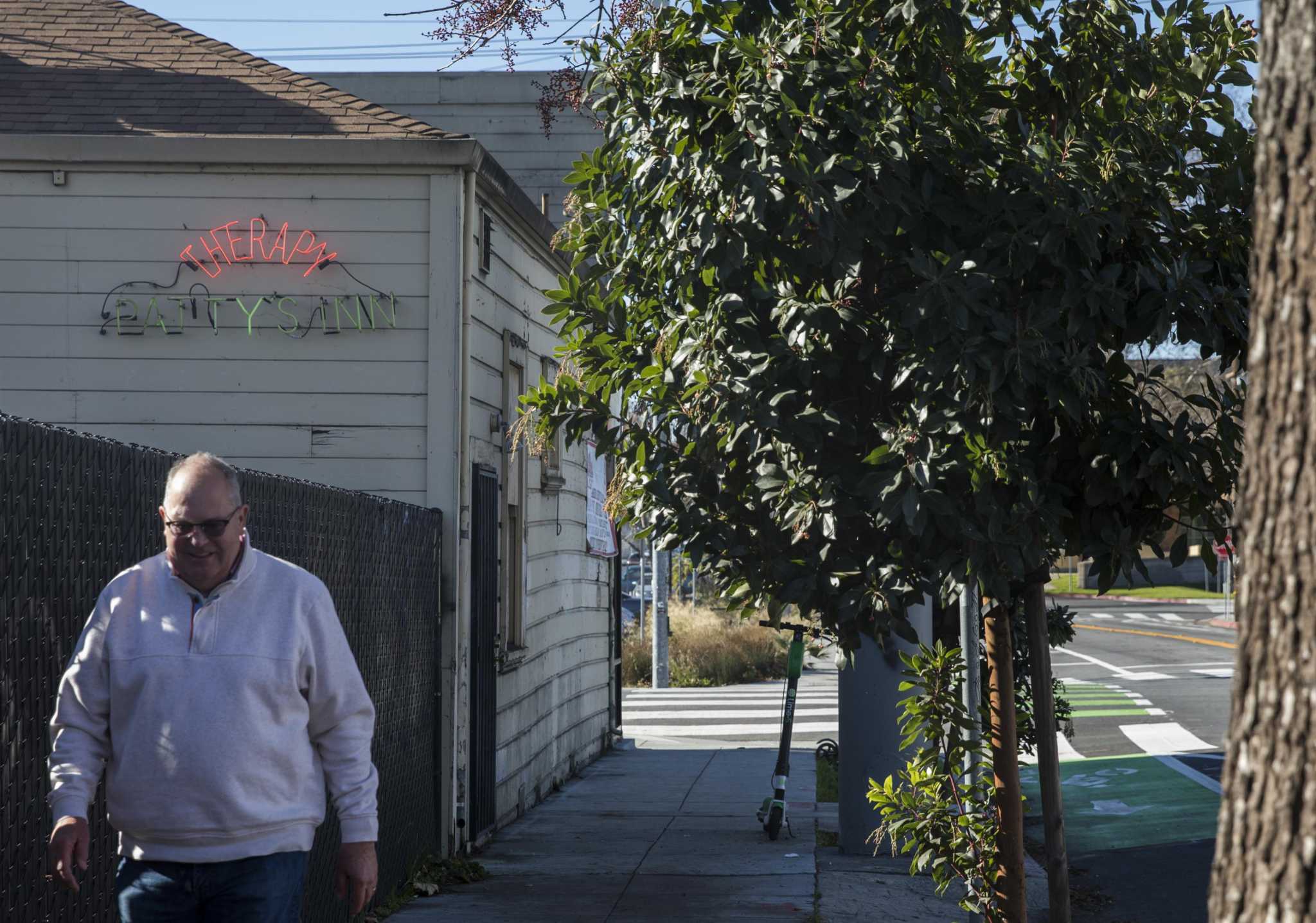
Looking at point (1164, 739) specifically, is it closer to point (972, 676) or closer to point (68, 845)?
point (972, 676)

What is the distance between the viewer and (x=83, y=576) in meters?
4.78

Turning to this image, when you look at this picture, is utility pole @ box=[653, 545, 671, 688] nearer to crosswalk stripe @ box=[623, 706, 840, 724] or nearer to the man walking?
crosswalk stripe @ box=[623, 706, 840, 724]

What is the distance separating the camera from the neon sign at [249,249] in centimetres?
946

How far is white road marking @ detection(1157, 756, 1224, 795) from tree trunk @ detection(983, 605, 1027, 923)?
8.28 meters

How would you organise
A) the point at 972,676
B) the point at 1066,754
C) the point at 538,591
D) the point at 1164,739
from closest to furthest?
the point at 972,676
the point at 538,591
the point at 1066,754
the point at 1164,739

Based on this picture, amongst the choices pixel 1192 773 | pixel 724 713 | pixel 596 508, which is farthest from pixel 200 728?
pixel 724 713

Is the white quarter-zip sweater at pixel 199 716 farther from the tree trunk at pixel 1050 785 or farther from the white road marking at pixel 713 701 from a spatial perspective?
the white road marking at pixel 713 701

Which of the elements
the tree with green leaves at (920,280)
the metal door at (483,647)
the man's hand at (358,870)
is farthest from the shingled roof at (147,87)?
the man's hand at (358,870)

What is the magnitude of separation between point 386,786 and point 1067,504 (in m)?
4.16

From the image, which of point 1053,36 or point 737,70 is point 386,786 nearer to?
point 737,70

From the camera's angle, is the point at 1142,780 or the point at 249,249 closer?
the point at 249,249

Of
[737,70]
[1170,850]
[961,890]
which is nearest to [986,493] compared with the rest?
[737,70]

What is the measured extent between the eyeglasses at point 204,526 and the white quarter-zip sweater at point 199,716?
0.43 ft

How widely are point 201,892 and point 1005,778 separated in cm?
299
